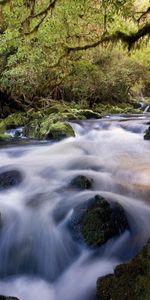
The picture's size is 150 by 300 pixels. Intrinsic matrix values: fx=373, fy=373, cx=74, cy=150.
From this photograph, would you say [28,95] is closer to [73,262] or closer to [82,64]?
[82,64]

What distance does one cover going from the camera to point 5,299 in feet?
12.0

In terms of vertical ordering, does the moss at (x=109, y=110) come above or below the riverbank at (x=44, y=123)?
below

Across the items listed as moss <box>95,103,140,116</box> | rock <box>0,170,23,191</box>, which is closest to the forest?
rock <box>0,170,23,191</box>

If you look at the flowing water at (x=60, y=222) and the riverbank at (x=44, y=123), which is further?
the riverbank at (x=44, y=123)

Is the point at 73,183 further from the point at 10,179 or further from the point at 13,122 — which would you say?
the point at 13,122

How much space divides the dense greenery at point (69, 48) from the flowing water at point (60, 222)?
2681 millimetres

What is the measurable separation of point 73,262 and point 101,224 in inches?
26.7

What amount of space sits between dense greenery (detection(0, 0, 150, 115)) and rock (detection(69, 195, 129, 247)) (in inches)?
118

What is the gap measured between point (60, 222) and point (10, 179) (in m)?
2.18

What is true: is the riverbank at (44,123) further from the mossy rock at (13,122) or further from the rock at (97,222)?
the rock at (97,222)

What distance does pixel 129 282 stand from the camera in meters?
3.66

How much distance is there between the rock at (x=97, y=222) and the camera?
5.10m

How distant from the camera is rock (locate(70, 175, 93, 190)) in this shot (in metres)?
6.89

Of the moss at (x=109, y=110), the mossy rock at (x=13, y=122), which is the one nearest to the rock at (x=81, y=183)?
the mossy rock at (x=13, y=122)
